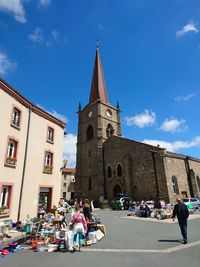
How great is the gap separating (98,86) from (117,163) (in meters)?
16.7

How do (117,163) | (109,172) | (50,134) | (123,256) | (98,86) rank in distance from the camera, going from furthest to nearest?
1. (98,86)
2. (109,172)
3. (117,163)
4. (50,134)
5. (123,256)

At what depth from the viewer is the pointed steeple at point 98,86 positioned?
35.3 meters

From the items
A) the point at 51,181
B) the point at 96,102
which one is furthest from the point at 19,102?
the point at 96,102

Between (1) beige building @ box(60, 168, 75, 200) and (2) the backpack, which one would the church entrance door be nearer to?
(2) the backpack

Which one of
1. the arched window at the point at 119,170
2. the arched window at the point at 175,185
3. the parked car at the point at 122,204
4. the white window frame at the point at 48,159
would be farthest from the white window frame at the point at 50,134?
the arched window at the point at 175,185

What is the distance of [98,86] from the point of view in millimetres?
35969

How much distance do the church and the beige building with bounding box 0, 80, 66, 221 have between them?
41.0ft

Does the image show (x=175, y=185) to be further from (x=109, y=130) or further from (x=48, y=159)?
(x=48, y=159)

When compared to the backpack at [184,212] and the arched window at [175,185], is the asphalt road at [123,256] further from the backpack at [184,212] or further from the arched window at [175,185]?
the arched window at [175,185]

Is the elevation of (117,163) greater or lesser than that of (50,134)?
lesser

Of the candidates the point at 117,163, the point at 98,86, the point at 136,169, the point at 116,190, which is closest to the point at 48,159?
the point at 136,169

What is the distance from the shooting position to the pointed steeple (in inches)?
1389

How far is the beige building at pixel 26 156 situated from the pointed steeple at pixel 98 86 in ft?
67.5

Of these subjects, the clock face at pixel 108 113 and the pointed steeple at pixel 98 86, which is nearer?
the clock face at pixel 108 113
